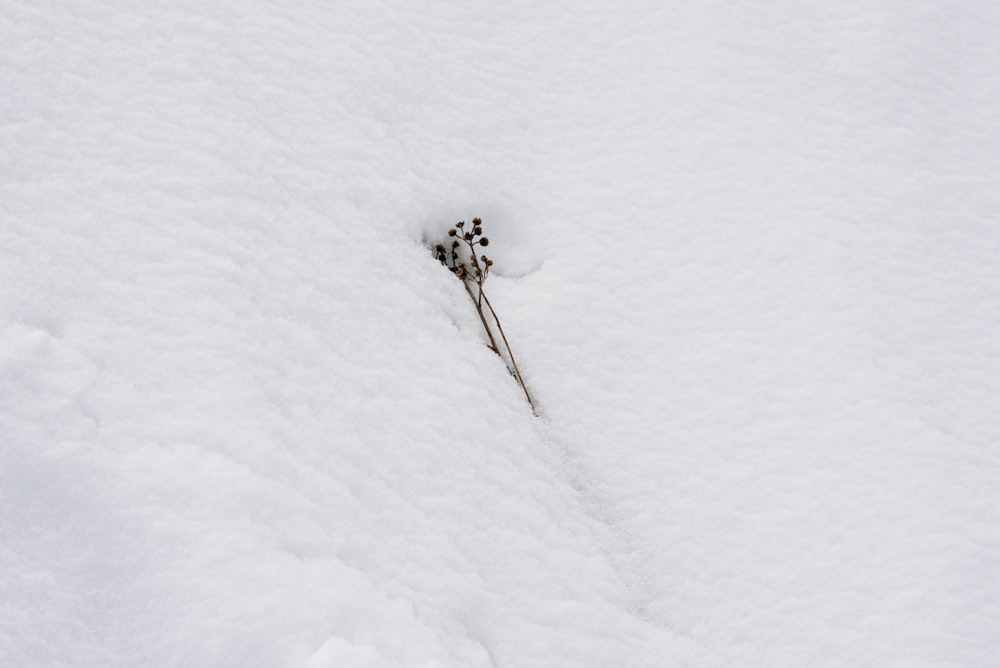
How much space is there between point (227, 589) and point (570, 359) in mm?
814

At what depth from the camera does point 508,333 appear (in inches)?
65.4

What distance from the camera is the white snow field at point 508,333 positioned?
4.07 ft

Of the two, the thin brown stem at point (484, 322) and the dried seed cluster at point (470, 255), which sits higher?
the dried seed cluster at point (470, 255)

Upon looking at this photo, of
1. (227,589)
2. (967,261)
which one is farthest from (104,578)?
(967,261)

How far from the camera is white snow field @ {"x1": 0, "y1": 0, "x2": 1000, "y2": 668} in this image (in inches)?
48.9

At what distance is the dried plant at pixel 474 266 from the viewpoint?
161 centimetres

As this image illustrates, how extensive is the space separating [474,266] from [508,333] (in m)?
0.16

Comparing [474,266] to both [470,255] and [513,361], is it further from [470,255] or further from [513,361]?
[513,361]

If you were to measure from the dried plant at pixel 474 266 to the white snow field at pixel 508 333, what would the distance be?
0.04 meters

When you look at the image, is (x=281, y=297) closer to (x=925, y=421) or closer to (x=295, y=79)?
(x=295, y=79)

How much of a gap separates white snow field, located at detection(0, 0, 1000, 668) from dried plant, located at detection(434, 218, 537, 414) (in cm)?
4

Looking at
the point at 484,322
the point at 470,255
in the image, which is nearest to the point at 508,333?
the point at 484,322

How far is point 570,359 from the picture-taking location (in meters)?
1.64

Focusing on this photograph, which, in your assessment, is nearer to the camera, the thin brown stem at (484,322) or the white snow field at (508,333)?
the white snow field at (508,333)
